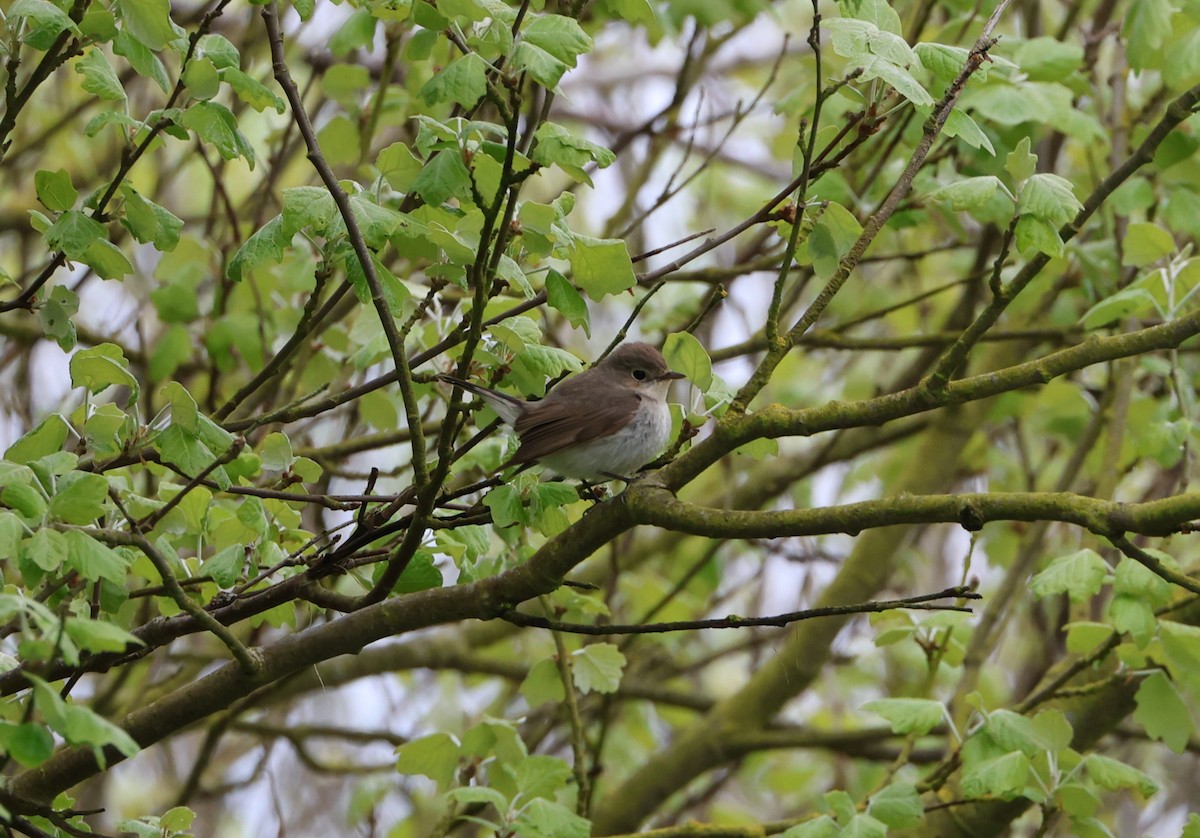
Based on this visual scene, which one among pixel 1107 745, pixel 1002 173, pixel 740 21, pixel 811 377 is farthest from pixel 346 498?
pixel 1107 745

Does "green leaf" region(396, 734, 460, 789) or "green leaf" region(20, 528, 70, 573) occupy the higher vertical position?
"green leaf" region(20, 528, 70, 573)

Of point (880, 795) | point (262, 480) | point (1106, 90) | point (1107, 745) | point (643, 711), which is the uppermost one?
point (1106, 90)

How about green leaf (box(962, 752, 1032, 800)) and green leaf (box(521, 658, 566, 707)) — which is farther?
green leaf (box(521, 658, 566, 707))

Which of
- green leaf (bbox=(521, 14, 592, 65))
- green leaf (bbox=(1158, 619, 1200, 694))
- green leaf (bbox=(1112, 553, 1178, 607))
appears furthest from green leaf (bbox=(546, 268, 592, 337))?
green leaf (bbox=(1158, 619, 1200, 694))

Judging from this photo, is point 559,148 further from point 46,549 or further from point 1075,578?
point 1075,578

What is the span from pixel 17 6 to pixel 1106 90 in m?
4.32

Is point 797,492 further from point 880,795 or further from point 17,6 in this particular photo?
point 17,6

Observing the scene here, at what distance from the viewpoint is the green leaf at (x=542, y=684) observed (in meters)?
3.84

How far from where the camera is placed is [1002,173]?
13.5 ft

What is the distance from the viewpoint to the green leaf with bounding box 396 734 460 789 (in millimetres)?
3564

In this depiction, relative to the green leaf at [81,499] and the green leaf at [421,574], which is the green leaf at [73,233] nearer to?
the green leaf at [81,499]

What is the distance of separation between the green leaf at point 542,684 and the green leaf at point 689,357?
1212 millimetres

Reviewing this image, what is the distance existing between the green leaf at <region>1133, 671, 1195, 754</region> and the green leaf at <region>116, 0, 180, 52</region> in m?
3.13

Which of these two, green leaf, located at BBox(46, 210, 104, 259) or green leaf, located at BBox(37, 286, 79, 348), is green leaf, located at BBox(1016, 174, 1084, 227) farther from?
green leaf, located at BBox(37, 286, 79, 348)
